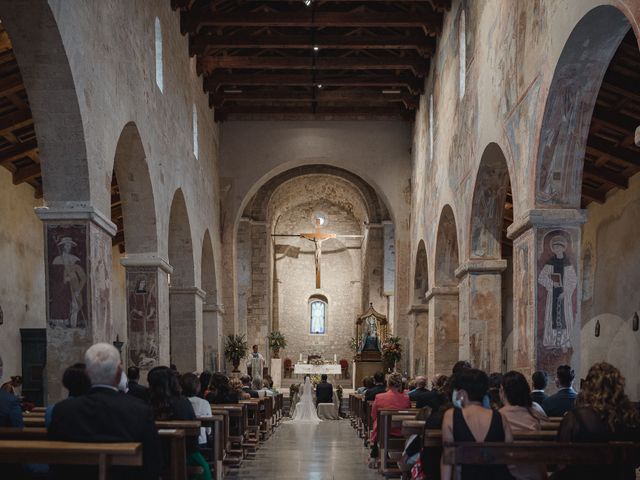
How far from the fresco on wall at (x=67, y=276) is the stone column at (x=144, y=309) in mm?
4438

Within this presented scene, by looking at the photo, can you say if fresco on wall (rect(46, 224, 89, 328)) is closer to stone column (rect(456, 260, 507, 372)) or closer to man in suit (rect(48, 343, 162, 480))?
man in suit (rect(48, 343, 162, 480))

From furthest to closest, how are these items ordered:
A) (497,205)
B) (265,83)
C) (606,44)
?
(265,83) < (497,205) < (606,44)

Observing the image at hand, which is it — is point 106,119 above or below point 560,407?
above

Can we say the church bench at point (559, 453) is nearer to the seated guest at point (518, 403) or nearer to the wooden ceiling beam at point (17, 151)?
the seated guest at point (518, 403)

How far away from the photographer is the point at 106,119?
11.9 metres

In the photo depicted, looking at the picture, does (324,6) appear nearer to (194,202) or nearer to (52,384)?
(194,202)

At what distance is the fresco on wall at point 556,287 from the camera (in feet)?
34.5

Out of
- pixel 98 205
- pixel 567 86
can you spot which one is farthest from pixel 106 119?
pixel 567 86

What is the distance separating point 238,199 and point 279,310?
12076 mm

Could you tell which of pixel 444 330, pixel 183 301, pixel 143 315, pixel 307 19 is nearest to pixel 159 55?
pixel 307 19

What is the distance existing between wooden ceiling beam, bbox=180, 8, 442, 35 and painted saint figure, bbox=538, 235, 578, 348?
1026 centimetres

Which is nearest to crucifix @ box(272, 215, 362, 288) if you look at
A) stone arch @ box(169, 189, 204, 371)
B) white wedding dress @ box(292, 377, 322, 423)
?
white wedding dress @ box(292, 377, 322, 423)

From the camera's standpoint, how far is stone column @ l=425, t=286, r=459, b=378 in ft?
63.6

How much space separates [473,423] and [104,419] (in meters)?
2.12
